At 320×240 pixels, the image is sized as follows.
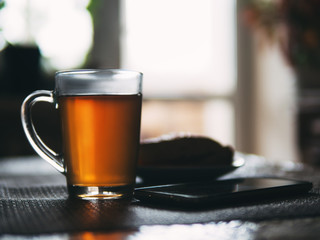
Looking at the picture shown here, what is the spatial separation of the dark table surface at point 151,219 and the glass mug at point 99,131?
3cm

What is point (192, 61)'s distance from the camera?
3242 mm

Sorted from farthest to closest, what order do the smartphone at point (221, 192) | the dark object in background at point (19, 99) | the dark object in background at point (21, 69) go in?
the dark object in background at point (21, 69), the dark object in background at point (19, 99), the smartphone at point (221, 192)

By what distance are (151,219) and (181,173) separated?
0.82 feet

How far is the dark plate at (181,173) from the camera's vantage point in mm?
664

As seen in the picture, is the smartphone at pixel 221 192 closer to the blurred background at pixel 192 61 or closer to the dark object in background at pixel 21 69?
the blurred background at pixel 192 61

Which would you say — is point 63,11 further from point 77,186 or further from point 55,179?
point 77,186

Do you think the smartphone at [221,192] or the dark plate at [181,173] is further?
the dark plate at [181,173]

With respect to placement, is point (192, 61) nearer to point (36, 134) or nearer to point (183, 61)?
point (183, 61)

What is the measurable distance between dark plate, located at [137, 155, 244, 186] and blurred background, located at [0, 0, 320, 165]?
5.35 ft

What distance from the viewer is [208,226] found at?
1.28 feet

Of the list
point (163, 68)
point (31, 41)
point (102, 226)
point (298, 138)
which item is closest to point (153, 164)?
point (102, 226)

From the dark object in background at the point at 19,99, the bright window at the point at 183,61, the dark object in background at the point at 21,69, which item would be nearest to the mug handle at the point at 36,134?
the dark object in background at the point at 19,99

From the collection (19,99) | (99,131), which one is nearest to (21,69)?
(19,99)

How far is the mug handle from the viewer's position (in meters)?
0.60
